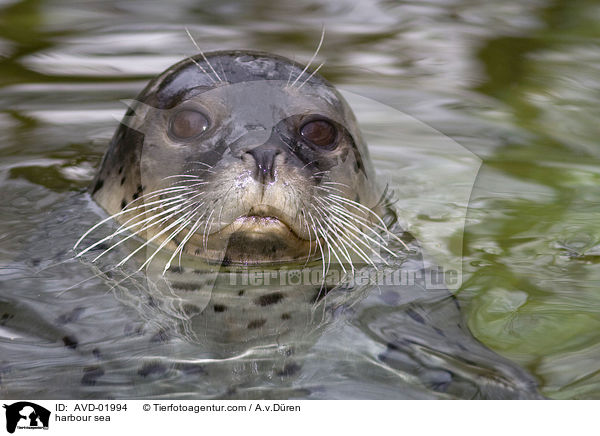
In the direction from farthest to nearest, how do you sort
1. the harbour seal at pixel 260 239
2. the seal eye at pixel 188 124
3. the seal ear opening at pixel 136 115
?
1. the seal ear opening at pixel 136 115
2. the seal eye at pixel 188 124
3. the harbour seal at pixel 260 239

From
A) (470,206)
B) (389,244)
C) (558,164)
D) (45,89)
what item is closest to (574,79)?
(558,164)

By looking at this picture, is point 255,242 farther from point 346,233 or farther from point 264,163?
point 346,233

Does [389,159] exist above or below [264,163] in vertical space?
below

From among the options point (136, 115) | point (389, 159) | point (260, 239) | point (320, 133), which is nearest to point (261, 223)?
point (260, 239)

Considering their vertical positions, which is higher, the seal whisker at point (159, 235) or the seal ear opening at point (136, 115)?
the seal ear opening at point (136, 115)

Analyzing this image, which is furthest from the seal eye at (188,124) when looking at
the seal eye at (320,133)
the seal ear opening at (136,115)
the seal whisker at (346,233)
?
the seal whisker at (346,233)

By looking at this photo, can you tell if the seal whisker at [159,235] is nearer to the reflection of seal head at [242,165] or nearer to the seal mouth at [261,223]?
the reflection of seal head at [242,165]

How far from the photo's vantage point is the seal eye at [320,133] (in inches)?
150

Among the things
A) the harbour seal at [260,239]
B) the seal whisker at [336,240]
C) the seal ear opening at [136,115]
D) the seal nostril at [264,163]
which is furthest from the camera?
the seal ear opening at [136,115]

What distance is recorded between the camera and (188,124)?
3.78 meters

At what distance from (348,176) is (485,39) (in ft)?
11.8

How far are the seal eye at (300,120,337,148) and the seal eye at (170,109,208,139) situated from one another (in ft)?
1.26

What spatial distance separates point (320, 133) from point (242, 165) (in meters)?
0.55

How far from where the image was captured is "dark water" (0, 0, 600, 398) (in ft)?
10.3
